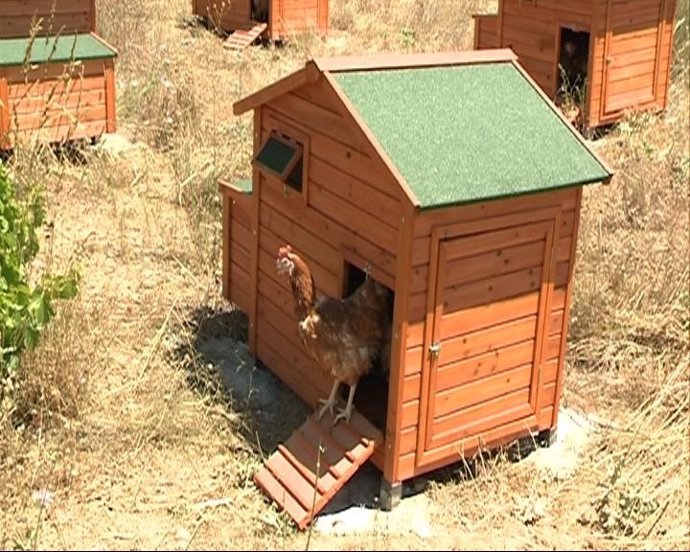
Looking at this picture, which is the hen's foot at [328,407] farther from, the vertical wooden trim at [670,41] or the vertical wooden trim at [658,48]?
the vertical wooden trim at [670,41]

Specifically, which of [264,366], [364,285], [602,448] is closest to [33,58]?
[264,366]

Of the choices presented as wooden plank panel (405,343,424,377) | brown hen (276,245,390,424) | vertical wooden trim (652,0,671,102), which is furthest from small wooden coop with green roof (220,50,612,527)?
vertical wooden trim (652,0,671,102)

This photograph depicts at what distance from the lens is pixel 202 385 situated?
7.30 meters

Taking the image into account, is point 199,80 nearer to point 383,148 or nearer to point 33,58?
point 33,58

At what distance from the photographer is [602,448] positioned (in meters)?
6.66

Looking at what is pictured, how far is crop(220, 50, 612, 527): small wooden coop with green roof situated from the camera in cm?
563

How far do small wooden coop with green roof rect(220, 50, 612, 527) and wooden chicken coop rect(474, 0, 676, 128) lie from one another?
255 inches

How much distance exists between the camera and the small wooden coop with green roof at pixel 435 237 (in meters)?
5.63

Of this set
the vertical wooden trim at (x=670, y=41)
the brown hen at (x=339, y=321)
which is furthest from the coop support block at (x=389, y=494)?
the vertical wooden trim at (x=670, y=41)

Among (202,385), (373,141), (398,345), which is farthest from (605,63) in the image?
(398,345)

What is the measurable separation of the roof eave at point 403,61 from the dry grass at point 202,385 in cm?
228

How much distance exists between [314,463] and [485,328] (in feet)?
3.93

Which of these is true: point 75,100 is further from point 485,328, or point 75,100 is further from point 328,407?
point 485,328

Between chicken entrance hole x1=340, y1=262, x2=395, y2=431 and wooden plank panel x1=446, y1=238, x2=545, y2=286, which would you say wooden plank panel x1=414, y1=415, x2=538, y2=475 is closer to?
chicken entrance hole x1=340, y1=262, x2=395, y2=431
